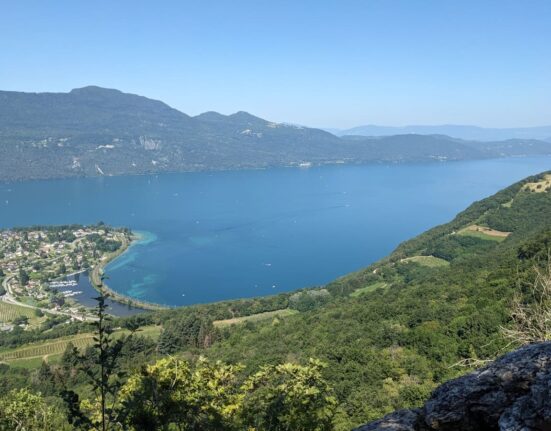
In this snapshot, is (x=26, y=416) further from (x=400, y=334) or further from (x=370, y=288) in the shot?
(x=370, y=288)

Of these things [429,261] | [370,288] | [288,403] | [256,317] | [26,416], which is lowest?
[256,317]

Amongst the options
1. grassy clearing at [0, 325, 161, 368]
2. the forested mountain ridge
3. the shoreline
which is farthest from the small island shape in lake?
the forested mountain ridge

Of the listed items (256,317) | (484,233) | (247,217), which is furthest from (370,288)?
(247,217)

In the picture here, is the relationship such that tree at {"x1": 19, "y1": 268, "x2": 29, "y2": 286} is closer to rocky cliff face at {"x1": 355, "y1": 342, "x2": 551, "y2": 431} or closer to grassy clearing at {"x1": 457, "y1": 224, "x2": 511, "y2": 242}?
grassy clearing at {"x1": 457, "y1": 224, "x2": 511, "y2": 242}

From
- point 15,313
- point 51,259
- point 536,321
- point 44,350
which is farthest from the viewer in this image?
point 51,259

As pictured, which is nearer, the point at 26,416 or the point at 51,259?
the point at 26,416
